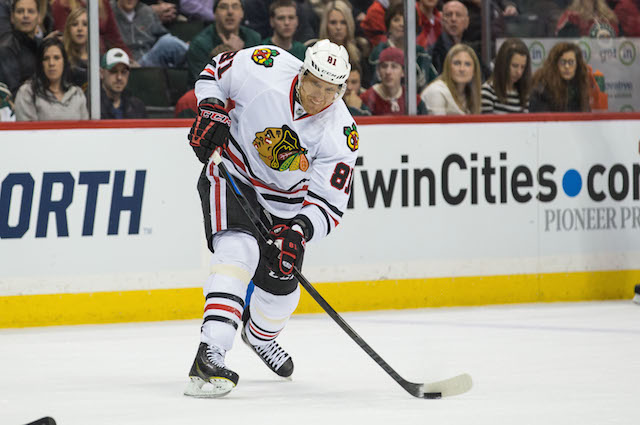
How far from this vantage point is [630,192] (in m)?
6.25

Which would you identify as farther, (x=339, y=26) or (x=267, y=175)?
(x=339, y=26)

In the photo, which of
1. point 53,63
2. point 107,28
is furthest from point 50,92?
point 107,28

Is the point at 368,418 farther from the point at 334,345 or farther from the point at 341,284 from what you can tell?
the point at 341,284

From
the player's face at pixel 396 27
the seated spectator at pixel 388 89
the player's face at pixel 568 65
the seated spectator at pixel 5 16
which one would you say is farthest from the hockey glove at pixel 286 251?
the player's face at pixel 568 65

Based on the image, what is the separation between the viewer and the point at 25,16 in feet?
16.9

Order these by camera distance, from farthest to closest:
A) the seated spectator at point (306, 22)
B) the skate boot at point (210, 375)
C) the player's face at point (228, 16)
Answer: the seated spectator at point (306, 22) → the player's face at point (228, 16) → the skate boot at point (210, 375)

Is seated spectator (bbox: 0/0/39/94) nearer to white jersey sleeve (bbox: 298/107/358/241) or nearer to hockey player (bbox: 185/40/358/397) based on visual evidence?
hockey player (bbox: 185/40/358/397)

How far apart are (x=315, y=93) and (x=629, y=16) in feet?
10.1

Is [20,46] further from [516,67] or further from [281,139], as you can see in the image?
[516,67]

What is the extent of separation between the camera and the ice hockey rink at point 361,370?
353 centimetres

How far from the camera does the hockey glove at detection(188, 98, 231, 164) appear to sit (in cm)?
383


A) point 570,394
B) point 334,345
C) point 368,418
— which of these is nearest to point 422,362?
point 334,345

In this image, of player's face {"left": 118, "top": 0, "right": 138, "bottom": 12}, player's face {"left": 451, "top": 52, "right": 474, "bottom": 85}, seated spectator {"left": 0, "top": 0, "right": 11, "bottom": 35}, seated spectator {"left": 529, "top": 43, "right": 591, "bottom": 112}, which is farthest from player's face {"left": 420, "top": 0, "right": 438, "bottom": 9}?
seated spectator {"left": 0, "top": 0, "right": 11, "bottom": 35}

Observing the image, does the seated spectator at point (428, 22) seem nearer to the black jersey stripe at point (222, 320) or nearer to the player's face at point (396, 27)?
the player's face at point (396, 27)
